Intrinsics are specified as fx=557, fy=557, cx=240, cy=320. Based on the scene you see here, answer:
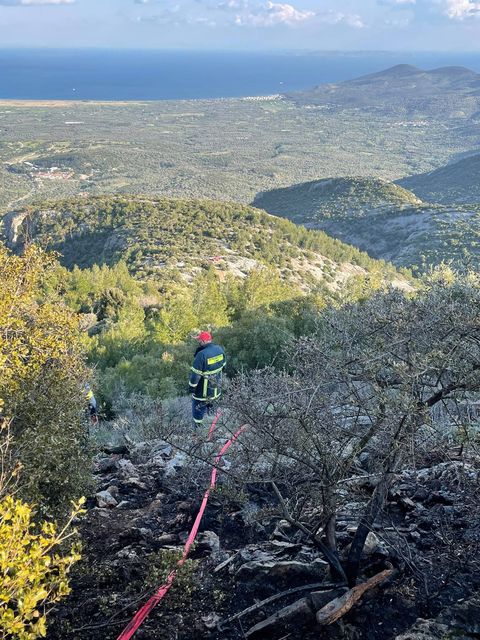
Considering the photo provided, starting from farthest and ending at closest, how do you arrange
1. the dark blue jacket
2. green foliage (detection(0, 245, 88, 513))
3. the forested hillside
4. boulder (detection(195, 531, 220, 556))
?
the forested hillside < the dark blue jacket < boulder (detection(195, 531, 220, 556)) < green foliage (detection(0, 245, 88, 513))

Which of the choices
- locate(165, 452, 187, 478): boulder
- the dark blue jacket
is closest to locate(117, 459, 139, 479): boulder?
locate(165, 452, 187, 478): boulder

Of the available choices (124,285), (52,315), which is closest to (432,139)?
(124,285)

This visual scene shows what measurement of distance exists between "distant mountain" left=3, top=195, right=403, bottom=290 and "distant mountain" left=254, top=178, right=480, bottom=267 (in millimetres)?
8725

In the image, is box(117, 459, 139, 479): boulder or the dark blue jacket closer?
box(117, 459, 139, 479): boulder

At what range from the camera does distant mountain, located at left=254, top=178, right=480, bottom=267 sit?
53.8 m

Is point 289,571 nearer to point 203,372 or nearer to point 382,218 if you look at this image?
point 203,372

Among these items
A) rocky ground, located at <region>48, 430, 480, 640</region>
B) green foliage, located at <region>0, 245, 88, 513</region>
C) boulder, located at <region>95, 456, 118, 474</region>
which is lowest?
boulder, located at <region>95, 456, 118, 474</region>

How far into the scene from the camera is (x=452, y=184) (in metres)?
99.8

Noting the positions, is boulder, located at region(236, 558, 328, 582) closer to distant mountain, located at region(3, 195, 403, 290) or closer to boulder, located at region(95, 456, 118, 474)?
boulder, located at region(95, 456, 118, 474)

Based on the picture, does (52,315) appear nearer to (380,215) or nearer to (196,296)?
(196,296)

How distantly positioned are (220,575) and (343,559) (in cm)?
111

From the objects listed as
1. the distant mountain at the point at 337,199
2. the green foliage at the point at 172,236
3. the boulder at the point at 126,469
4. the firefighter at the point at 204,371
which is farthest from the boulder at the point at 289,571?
the distant mountain at the point at 337,199

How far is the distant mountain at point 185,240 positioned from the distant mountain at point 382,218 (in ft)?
28.6

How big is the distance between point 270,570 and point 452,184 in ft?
346
